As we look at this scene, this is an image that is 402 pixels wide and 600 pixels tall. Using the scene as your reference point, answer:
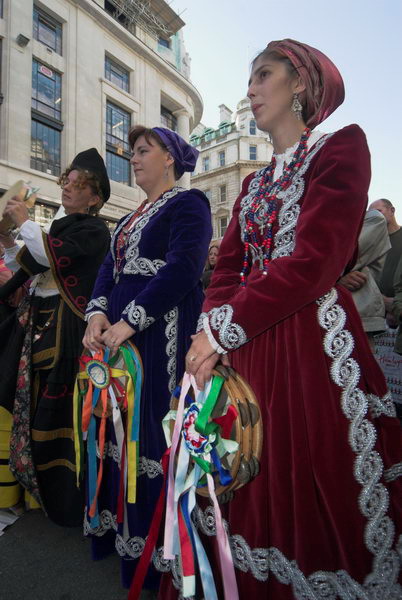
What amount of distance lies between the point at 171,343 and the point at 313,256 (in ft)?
3.08

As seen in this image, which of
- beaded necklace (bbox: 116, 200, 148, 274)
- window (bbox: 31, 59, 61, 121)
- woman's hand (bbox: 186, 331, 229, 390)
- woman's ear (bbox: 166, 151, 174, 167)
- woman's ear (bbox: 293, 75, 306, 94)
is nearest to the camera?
woman's hand (bbox: 186, 331, 229, 390)

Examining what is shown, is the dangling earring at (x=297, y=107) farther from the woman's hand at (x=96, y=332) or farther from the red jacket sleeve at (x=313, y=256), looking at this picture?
the woman's hand at (x=96, y=332)

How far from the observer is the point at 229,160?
38.8 meters

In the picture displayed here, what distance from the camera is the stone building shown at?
120 ft

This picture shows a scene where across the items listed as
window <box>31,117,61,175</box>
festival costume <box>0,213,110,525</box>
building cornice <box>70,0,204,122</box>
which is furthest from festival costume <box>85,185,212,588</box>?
building cornice <box>70,0,204,122</box>

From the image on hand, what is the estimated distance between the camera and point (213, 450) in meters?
1.04

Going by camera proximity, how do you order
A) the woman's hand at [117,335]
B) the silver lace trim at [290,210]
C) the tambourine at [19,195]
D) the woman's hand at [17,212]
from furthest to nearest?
1. the tambourine at [19,195]
2. the woman's hand at [17,212]
3. the woman's hand at [117,335]
4. the silver lace trim at [290,210]

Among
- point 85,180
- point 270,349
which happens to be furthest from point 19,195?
point 270,349

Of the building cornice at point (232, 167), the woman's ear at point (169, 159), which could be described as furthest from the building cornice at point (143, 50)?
the woman's ear at point (169, 159)

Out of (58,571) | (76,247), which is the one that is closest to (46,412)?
(58,571)

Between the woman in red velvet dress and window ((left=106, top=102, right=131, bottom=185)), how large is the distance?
→ 64.5 feet

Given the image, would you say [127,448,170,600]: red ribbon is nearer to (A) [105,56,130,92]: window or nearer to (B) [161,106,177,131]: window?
(A) [105,56,130,92]: window

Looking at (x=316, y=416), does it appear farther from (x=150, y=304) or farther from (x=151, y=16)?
(x=151, y=16)

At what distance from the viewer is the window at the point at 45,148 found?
1552 cm
